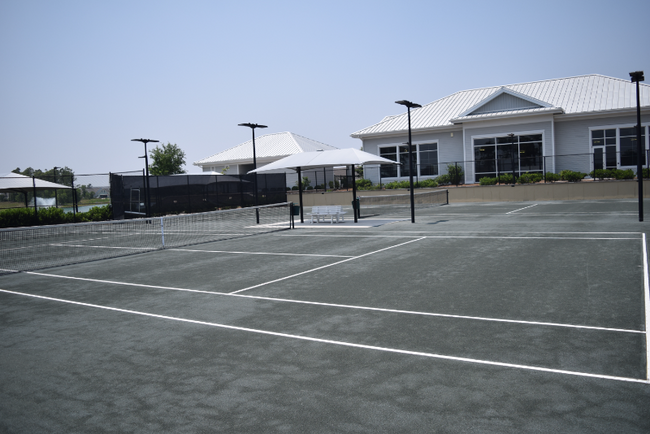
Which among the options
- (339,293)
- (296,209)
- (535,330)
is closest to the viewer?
(535,330)

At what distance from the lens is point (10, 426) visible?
439 centimetres

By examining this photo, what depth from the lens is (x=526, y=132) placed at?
3716 cm

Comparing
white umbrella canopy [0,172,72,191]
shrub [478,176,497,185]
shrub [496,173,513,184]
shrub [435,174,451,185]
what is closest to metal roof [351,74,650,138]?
shrub [435,174,451,185]

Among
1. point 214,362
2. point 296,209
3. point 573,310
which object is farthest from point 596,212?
point 214,362

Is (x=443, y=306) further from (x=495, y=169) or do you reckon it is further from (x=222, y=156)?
(x=222, y=156)

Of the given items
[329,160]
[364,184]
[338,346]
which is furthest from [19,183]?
[338,346]

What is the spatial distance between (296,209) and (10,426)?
68.5ft

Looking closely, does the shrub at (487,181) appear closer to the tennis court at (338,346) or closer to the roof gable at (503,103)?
the roof gable at (503,103)

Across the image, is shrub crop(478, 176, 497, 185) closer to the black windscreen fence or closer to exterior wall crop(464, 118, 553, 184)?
exterior wall crop(464, 118, 553, 184)

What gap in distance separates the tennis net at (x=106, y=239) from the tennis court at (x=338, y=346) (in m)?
3.12

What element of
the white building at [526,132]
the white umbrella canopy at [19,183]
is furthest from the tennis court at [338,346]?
the white building at [526,132]

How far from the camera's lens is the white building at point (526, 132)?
35344 millimetres

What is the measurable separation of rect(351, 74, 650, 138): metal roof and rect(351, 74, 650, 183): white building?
0.22ft

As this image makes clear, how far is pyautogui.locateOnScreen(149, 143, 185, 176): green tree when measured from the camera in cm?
6744
